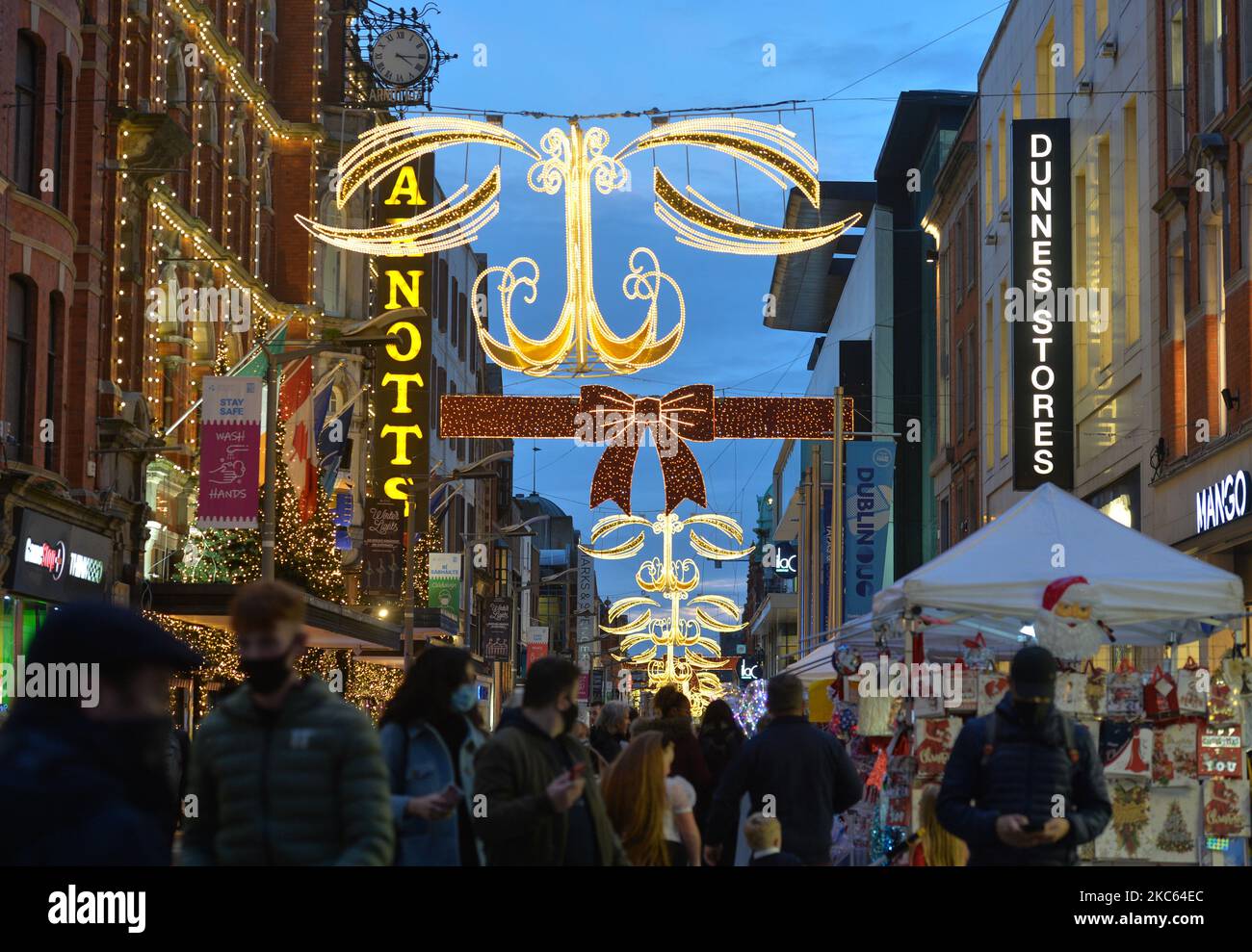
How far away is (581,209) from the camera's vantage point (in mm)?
23156

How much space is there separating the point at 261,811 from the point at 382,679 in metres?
42.1

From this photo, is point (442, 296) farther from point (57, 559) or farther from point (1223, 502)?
point (1223, 502)

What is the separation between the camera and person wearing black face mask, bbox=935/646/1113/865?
811 cm

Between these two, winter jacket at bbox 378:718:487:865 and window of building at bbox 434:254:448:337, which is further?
window of building at bbox 434:254:448:337

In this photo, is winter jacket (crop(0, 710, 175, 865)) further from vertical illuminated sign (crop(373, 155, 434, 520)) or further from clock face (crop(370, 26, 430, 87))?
clock face (crop(370, 26, 430, 87))

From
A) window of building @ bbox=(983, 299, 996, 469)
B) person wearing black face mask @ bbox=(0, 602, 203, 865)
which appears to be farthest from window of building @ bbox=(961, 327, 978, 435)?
person wearing black face mask @ bbox=(0, 602, 203, 865)

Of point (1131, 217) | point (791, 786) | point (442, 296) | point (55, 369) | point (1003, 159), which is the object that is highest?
point (442, 296)

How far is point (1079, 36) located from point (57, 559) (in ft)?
64.8

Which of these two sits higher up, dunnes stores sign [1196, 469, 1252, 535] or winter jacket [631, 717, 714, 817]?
dunnes stores sign [1196, 469, 1252, 535]

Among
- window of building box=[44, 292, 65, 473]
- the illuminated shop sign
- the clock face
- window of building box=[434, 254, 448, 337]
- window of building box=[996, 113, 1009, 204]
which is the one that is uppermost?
the clock face

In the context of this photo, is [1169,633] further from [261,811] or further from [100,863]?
[100,863]

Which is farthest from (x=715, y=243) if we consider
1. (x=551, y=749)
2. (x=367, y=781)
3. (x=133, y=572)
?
(x=367, y=781)

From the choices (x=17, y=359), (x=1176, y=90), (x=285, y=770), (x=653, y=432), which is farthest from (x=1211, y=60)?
(x=285, y=770)

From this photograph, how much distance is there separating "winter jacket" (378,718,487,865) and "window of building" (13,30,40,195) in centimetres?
2065
